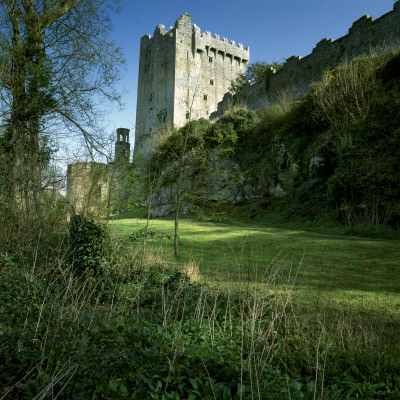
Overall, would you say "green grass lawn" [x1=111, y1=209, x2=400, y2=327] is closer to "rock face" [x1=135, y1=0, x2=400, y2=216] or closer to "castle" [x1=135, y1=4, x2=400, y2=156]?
"rock face" [x1=135, y1=0, x2=400, y2=216]

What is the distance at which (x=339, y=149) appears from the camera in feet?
43.8

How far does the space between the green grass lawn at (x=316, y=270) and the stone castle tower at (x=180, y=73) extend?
31.6 metres

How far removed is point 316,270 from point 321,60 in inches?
715

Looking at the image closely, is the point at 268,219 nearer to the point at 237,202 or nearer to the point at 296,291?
the point at 237,202

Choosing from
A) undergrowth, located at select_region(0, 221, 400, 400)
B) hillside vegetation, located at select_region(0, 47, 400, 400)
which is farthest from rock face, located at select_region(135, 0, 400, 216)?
undergrowth, located at select_region(0, 221, 400, 400)

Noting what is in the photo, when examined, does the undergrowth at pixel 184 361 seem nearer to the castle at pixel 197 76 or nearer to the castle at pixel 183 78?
the castle at pixel 197 76

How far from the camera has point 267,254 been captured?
8117 millimetres

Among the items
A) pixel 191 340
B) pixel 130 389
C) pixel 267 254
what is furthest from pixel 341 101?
pixel 130 389

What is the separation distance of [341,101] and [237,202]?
7.98 metres

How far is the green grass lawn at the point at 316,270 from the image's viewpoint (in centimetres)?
462

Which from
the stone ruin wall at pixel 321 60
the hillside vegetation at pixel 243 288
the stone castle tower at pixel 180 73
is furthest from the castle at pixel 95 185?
the stone castle tower at pixel 180 73

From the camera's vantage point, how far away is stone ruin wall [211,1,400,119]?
16953 mm

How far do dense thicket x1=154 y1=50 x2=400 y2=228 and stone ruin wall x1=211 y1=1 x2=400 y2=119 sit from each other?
2654mm

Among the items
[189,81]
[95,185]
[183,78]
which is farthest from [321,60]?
[189,81]
